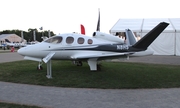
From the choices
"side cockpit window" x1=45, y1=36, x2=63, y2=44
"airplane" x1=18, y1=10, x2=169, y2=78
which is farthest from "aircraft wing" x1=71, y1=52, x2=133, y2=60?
"side cockpit window" x1=45, y1=36, x2=63, y2=44

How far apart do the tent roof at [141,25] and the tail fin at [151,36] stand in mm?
17904

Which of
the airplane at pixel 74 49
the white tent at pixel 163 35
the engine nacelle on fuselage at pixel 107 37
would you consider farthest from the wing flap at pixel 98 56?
the white tent at pixel 163 35

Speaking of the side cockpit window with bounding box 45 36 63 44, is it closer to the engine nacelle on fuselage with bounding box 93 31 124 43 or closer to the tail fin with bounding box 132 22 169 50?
the engine nacelle on fuselage with bounding box 93 31 124 43

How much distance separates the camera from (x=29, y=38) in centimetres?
12712

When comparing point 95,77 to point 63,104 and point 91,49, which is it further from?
point 63,104

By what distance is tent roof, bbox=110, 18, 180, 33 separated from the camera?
28.5 metres

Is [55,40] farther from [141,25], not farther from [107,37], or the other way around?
[141,25]

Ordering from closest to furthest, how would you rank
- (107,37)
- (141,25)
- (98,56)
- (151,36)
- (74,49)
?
(151,36), (98,56), (74,49), (107,37), (141,25)

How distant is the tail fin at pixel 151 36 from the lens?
9289mm

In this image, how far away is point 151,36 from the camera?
394 inches

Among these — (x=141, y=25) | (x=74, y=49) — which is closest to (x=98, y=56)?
(x=74, y=49)

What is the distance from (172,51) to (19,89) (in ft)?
78.0

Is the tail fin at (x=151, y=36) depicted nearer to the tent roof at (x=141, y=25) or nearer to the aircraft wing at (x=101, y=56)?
the aircraft wing at (x=101, y=56)

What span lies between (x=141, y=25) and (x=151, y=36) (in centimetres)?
2086
